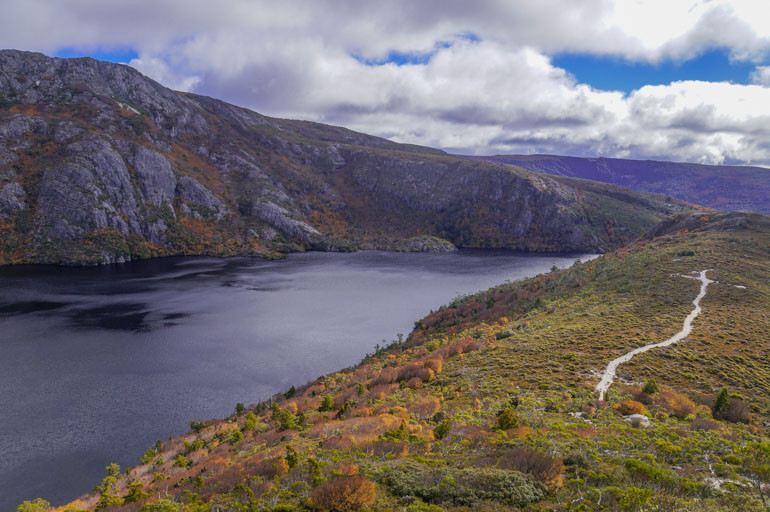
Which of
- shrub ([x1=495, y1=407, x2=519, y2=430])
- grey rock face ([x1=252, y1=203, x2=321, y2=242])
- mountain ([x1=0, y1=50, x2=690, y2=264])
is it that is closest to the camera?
shrub ([x1=495, y1=407, x2=519, y2=430])

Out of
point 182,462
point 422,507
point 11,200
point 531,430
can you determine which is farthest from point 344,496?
point 11,200

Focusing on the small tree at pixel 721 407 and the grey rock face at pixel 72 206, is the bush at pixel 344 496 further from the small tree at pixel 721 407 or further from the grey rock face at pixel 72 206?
the grey rock face at pixel 72 206

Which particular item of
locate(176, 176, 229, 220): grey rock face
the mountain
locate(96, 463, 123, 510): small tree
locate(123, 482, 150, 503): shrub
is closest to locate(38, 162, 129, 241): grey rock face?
the mountain

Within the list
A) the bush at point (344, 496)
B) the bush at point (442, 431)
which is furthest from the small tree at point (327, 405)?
the bush at point (344, 496)

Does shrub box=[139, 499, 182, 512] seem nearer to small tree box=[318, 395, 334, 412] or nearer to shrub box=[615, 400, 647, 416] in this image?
small tree box=[318, 395, 334, 412]

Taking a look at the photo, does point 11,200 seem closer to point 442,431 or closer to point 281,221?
point 281,221

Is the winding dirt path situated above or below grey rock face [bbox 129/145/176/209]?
below
